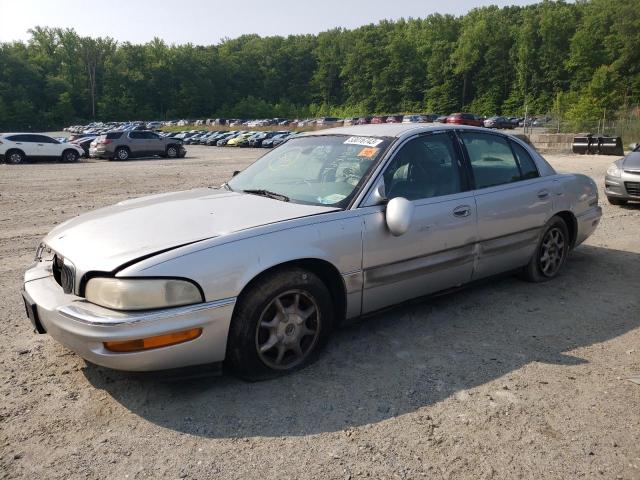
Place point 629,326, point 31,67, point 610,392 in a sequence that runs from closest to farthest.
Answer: point 610,392
point 629,326
point 31,67

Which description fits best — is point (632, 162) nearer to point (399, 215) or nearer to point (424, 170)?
point (424, 170)

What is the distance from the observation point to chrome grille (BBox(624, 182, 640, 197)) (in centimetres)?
877

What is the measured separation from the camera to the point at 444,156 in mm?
4141

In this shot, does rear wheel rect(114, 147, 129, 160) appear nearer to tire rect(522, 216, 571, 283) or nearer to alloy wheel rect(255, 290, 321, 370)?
tire rect(522, 216, 571, 283)

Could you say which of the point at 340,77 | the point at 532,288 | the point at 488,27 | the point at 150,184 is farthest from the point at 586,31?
the point at 532,288

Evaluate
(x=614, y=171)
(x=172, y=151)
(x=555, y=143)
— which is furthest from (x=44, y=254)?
(x=555, y=143)

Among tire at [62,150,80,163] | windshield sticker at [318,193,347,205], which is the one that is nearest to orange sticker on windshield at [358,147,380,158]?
windshield sticker at [318,193,347,205]

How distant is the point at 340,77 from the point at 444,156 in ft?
398

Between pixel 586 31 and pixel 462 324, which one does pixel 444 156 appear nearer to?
pixel 462 324

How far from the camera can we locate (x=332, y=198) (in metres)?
3.60

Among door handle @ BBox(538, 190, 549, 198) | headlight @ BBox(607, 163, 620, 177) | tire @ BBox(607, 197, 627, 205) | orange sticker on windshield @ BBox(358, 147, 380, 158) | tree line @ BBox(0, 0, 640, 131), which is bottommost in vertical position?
tire @ BBox(607, 197, 627, 205)

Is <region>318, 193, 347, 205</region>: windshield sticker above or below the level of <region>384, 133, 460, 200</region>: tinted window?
below

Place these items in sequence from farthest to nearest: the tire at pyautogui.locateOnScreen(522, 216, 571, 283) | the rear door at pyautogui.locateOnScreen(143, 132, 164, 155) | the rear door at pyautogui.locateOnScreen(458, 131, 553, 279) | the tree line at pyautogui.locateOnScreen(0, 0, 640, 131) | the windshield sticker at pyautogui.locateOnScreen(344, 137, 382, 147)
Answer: the tree line at pyautogui.locateOnScreen(0, 0, 640, 131)
the rear door at pyautogui.locateOnScreen(143, 132, 164, 155)
the tire at pyautogui.locateOnScreen(522, 216, 571, 283)
the rear door at pyautogui.locateOnScreen(458, 131, 553, 279)
the windshield sticker at pyautogui.locateOnScreen(344, 137, 382, 147)

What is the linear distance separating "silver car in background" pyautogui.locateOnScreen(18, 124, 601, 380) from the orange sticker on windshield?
0.01m
